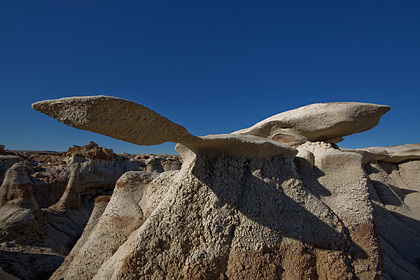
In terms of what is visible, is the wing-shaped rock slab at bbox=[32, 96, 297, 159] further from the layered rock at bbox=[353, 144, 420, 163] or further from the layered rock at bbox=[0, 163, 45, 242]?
the layered rock at bbox=[0, 163, 45, 242]

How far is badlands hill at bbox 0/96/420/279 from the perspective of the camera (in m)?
1.75

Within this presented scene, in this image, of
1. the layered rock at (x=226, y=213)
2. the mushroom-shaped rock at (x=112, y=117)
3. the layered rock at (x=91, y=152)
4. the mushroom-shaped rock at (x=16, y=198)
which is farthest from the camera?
the layered rock at (x=91, y=152)

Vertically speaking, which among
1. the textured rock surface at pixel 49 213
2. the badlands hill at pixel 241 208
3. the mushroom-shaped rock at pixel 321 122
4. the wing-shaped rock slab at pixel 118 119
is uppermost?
the mushroom-shaped rock at pixel 321 122

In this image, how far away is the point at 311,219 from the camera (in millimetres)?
2146

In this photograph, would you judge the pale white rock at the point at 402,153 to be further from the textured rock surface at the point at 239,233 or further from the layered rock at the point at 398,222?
the textured rock surface at the point at 239,233

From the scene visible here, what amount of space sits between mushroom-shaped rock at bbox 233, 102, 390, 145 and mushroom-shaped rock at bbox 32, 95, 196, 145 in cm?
198

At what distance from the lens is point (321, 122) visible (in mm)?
2957

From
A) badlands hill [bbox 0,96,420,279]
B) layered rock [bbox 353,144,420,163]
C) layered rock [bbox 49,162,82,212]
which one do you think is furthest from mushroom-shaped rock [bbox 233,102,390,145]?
layered rock [bbox 49,162,82,212]

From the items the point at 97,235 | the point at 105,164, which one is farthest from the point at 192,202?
the point at 105,164

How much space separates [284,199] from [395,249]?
2.29 m

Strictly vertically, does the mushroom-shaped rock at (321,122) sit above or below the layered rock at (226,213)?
above

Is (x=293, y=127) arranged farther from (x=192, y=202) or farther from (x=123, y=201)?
(x=123, y=201)

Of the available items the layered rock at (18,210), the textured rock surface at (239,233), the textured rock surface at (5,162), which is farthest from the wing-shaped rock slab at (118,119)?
the textured rock surface at (5,162)

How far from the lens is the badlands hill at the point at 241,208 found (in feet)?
5.76
